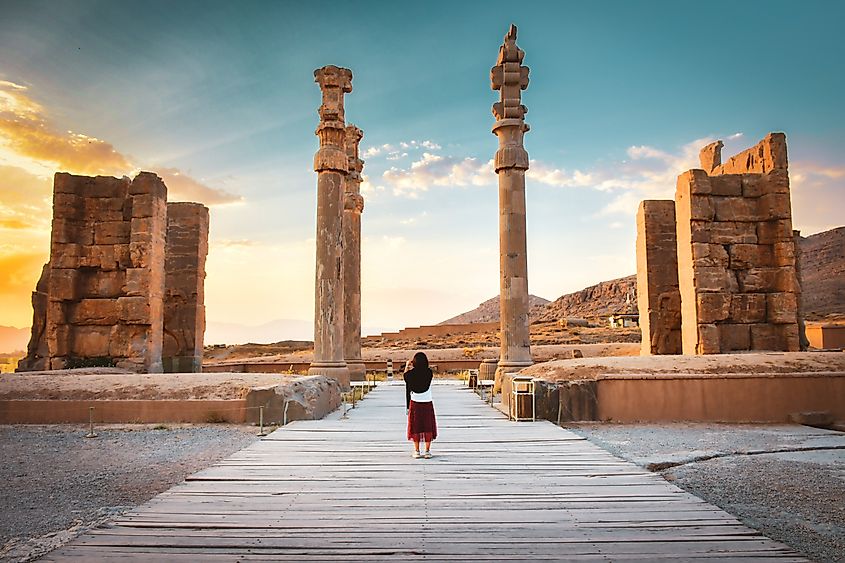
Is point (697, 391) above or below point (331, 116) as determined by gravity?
below

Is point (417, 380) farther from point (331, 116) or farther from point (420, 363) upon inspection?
point (331, 116)

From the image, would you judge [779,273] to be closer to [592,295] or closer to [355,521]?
[355,521]

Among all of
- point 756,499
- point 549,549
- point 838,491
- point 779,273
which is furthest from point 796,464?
point 779,273

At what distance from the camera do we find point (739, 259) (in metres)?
14.8

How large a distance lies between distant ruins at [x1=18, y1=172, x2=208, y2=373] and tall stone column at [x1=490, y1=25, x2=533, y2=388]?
8.07 meters

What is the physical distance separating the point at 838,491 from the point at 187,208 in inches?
609

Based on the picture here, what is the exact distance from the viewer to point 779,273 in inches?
580

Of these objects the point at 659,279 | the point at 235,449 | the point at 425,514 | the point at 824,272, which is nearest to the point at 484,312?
the point at 824,272

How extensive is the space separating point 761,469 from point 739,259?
28.7 ft

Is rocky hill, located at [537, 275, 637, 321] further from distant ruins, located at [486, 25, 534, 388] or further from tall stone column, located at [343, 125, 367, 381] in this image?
distant ruins, located at [486, 25, 534, 388]

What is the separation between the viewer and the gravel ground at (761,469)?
5.09m

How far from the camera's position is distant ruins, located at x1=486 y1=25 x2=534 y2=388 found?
49.4ft

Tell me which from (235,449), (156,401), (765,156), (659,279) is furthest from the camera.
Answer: (659,279)

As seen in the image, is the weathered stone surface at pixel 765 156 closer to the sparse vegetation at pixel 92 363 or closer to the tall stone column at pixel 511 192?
the tall stone column at pixel 511 192
